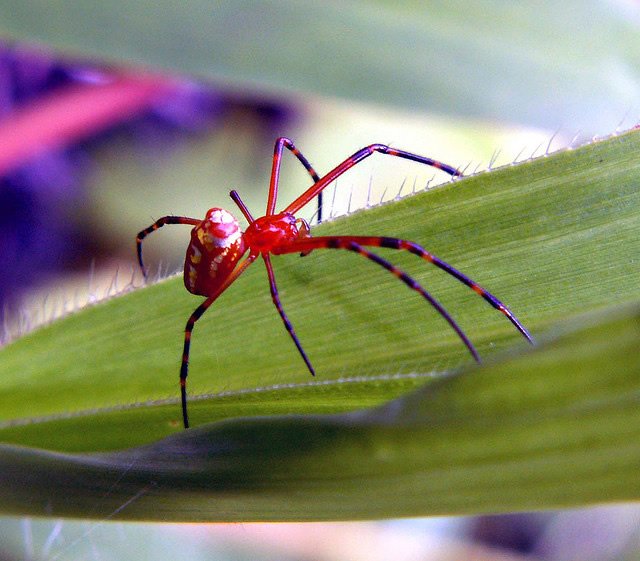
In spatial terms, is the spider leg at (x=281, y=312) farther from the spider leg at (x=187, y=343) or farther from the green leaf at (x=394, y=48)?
the green leaf at (x=394, y=48)

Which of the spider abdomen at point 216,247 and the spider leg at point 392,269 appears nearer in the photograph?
the spider leg at point 392,269

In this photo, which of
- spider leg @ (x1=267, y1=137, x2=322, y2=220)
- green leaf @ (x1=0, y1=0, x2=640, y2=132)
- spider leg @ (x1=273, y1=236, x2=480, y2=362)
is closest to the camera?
spider leg @ (x1=273, y1=236, x2=480, y2=362)

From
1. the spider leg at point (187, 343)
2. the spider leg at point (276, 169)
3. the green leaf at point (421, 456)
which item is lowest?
the green leaf at point (421, 456)

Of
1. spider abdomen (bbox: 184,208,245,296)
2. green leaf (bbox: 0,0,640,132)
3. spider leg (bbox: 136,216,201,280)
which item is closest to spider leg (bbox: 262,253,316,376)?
spider abdomen (bbox: 184,208,245,296)

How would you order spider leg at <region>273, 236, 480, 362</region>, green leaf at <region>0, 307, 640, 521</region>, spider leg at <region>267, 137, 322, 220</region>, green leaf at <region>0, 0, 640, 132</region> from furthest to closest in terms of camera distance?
spider leg at <region>267, 137, 322, 220</region> → green leaf at <region>0, 0, 640, 132</region> → spider leg at <region>273, 236, 480, 362</region> → green leaf at <region>0, 307, 640, 521</region>

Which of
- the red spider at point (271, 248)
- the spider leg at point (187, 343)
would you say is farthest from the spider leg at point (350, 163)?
the spider leg at point (187, 343)

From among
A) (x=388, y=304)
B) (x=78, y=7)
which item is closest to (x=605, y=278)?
(x=388, y=304)

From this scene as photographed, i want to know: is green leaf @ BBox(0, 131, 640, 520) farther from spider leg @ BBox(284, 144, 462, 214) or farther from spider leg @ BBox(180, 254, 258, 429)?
spider leg @ BBox(284, 144, 462, 214)
